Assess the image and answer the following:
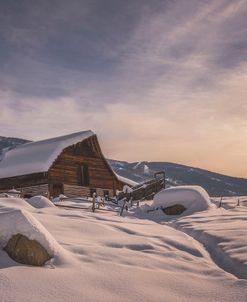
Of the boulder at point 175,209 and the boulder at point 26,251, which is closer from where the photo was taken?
the boulder at point 26,251

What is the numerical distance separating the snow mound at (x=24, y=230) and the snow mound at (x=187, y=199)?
50.6 ft

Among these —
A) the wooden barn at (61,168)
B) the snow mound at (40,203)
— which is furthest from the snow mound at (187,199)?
the wooden barn at (61,168)

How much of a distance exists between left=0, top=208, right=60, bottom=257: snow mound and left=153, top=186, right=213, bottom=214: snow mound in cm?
1542

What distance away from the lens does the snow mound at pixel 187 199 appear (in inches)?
838

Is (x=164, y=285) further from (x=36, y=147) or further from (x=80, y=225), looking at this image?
(x=36, y=147)

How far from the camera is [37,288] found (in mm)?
4816

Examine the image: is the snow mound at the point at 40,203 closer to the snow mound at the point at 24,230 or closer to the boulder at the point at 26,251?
the snow mound at the point at 24,230

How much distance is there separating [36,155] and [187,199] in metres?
15.5

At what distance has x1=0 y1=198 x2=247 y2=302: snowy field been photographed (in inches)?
196

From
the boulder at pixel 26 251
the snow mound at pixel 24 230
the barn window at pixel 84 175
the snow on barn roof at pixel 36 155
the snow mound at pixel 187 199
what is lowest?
the boulder at pixel 26 251

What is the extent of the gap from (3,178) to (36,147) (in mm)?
3775

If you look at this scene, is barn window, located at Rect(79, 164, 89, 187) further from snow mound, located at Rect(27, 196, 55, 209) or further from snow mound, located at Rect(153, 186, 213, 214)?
snow mound, located at Rect(27, 196, 55, 209)

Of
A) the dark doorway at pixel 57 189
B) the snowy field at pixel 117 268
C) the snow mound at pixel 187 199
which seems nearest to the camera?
the snowy field at pixel 117 268

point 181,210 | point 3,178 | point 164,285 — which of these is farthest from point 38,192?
point 164,285
